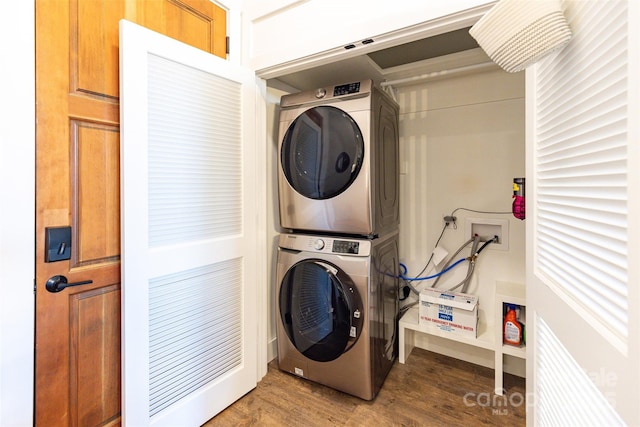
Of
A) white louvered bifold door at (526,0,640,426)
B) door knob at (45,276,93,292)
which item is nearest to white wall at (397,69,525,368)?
white louvered bifold door at (526,0,640,426)

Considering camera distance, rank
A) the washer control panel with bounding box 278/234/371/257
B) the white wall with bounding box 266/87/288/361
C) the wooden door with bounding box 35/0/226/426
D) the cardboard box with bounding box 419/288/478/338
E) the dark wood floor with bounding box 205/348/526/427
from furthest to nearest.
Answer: the white wall with bounding box 266/87/288/361 < the cardboard box with bounding box 419/288/478/338 < the washer control panel with bounding box 278/234/371/257 < the dark wood floor with bounding box 205/348/526/427 < the wooden door with bounding box 35/0/226/426

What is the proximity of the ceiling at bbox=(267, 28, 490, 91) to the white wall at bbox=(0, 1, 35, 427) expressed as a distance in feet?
4.40

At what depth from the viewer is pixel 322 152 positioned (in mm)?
1781

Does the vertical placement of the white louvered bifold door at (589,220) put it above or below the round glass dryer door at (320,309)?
above

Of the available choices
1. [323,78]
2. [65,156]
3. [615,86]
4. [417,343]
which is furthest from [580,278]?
[323,78]

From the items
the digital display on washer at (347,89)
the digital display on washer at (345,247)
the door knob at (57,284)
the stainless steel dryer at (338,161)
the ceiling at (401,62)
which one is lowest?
the door knob at (57,284)

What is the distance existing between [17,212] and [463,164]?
2.44 m

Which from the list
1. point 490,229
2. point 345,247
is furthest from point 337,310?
point 490,229

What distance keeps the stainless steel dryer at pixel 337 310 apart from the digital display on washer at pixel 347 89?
2.92ft

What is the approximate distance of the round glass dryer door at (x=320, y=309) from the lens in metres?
1.66

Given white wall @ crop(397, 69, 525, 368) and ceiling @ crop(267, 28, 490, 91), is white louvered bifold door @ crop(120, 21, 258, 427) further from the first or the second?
white wall @ crop(397, 69, 525, 368)

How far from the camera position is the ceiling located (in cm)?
186

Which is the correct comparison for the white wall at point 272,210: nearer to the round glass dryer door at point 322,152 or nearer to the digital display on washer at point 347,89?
the round glass dryer door at point 322,152

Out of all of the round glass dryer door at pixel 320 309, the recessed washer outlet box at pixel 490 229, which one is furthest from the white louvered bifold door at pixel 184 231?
the recessed washer outlet box at pixel 490 229
